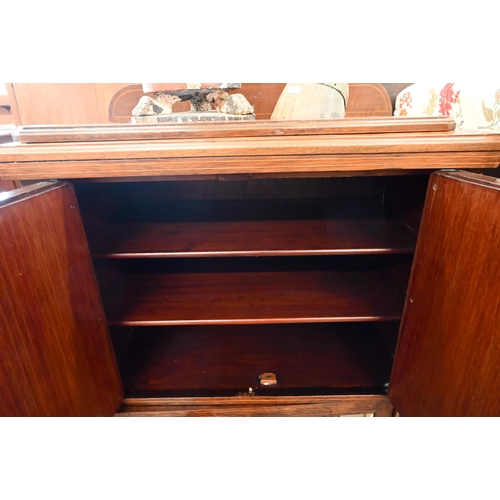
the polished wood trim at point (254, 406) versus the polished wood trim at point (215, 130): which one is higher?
the polished wood trim at point (215, 130)

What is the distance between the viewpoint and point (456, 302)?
1.69 feet

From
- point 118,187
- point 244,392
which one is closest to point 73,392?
point 244,392

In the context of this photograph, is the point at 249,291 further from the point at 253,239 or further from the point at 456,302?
the point at 456,302

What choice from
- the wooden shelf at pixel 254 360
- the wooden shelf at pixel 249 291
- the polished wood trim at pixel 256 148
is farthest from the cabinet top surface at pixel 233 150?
the wooden shelf at pixel 254 360

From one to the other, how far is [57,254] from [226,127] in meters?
0.37

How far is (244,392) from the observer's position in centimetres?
82

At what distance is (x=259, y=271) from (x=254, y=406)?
0.36 meters

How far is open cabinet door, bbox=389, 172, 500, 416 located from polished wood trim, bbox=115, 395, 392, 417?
165 millimetres

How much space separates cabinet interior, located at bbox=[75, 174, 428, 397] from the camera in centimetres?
73

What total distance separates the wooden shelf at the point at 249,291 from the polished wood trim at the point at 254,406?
8.7 inches

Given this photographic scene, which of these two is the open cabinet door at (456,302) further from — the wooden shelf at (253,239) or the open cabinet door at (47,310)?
the open cabinet door at (47,310)

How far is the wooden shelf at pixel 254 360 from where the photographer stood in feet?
2.71

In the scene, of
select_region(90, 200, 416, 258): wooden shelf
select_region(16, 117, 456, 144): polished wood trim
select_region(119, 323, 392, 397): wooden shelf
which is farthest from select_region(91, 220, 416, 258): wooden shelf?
select_region(119, 323, 392, 397): wooden shelf

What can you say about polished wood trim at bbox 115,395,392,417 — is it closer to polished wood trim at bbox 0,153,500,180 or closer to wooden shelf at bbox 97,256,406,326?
wooden shelf at bbox 97,256,406,326
